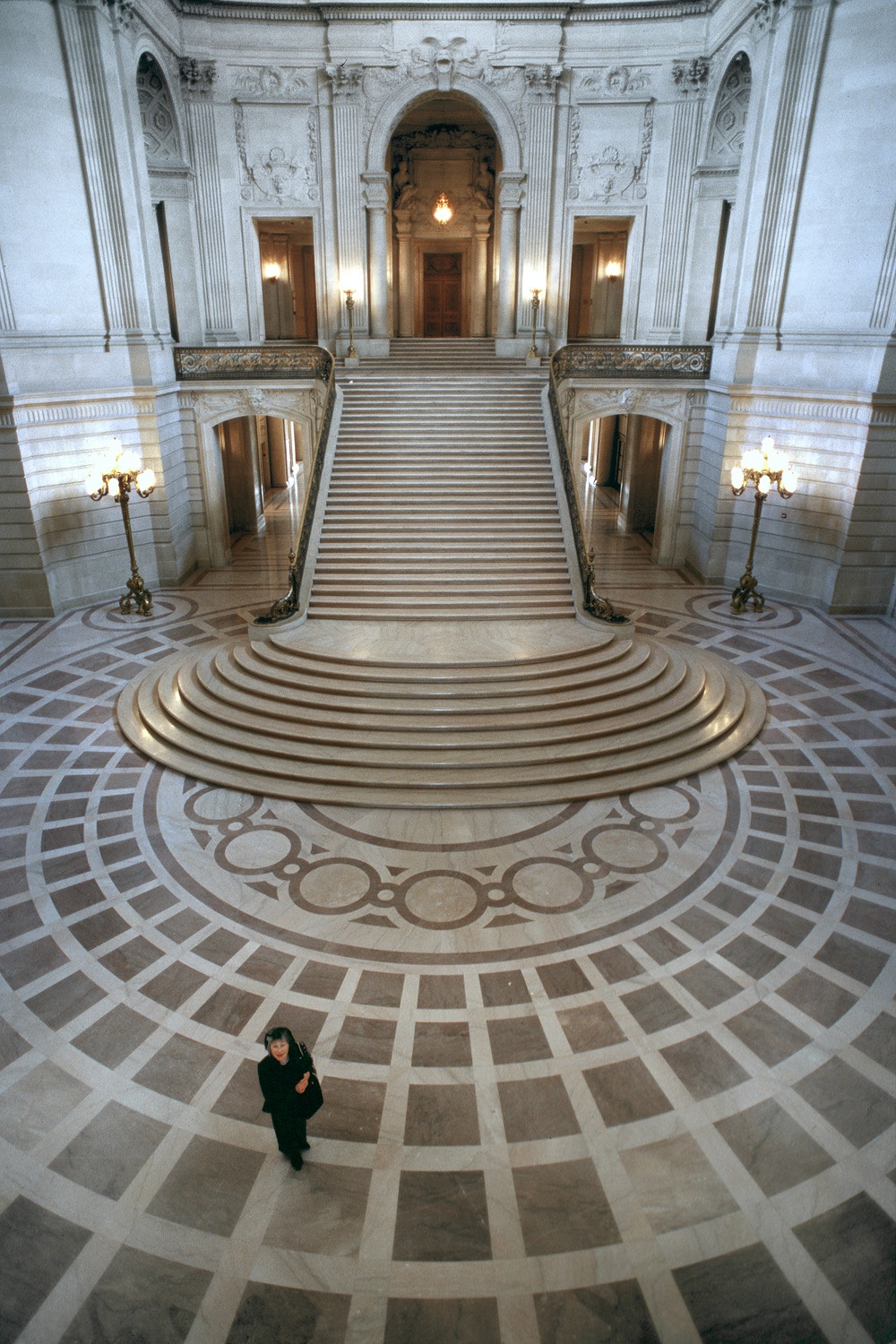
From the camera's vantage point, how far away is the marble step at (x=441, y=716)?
890 centimetres

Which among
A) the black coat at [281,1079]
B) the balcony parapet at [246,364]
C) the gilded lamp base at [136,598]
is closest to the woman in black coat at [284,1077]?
the black coat at [281,1079]

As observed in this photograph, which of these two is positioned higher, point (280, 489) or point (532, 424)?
point (532, 424)

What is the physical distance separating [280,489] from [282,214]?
8707 millimetres

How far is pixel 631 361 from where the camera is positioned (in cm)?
1579

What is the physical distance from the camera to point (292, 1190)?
4.62 metres

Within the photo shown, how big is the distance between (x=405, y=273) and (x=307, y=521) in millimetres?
13088

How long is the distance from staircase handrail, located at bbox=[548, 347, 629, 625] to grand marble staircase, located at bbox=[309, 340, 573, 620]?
330mm

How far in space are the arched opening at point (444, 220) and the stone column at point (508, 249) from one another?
8.40 feet

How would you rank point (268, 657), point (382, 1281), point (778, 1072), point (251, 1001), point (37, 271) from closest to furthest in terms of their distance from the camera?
point (382, 1281)
point (778, 1072)
point (251, 1001)
point (268, 657)
point (37, 271)

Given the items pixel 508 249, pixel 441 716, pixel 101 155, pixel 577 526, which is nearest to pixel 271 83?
pixel 508 249

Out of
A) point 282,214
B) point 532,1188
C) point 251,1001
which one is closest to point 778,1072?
point 532,1188

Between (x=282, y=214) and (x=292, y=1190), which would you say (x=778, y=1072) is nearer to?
(x=292, y=1190)

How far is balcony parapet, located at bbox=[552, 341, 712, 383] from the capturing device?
1573 centimetres

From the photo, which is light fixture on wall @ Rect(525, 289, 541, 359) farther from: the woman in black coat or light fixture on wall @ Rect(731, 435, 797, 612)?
the woman in black coat
